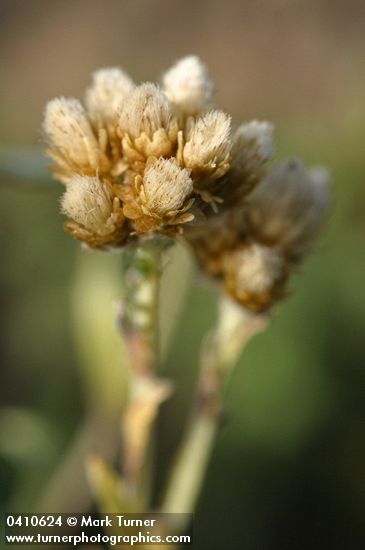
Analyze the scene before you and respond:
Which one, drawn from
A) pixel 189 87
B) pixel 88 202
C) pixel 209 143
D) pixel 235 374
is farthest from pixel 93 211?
pixel 235 374

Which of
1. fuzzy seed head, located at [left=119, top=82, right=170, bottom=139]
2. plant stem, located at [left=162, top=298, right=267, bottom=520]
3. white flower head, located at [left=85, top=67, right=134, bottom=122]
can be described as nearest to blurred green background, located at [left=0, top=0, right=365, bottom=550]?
plant stem, located at [left=162, top=298, right=267, bottom=520]

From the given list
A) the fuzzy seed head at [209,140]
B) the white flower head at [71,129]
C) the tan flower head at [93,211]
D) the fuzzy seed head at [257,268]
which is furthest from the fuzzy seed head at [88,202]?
the fuzzy seed head at [257,268]

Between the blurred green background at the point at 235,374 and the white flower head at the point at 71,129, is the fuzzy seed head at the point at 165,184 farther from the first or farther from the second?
the blurred green background at the point at 235,374

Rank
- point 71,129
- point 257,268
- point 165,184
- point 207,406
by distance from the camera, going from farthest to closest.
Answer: point 207,406 → point 257,268 → point 71,129 → point 165,184

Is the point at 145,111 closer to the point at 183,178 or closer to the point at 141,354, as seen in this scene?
the point at 183,178

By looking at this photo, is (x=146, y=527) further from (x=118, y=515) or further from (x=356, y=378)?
(x=356, y=378)
